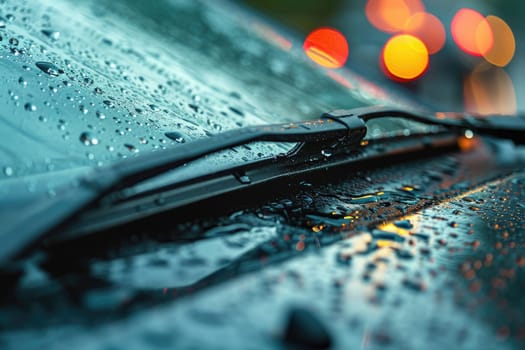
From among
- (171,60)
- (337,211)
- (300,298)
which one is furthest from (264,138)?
(171,60)

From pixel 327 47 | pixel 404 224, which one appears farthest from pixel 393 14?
pixel 404 224

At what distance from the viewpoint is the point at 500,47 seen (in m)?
13.5

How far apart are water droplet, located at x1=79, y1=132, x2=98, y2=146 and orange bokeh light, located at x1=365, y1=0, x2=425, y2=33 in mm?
10394

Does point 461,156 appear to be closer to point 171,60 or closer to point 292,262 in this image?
point 171,60

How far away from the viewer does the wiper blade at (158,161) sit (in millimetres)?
1101

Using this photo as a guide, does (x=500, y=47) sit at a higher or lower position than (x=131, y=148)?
higher

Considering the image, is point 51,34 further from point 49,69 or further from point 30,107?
point 30,107

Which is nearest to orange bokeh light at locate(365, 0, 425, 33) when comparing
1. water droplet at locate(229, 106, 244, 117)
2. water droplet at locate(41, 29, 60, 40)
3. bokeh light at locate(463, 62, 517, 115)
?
bokeh light at locate(463, 62, 517, 115)

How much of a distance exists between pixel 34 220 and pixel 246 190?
565mm

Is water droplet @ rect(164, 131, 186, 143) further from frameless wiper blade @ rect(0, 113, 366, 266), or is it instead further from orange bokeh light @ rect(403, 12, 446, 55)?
orange bokeh light @ rect(403, 12, 446, 55)

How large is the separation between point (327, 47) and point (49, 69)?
32.6 ft

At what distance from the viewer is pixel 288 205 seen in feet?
5.10

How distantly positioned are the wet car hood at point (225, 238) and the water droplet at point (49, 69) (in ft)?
0.05

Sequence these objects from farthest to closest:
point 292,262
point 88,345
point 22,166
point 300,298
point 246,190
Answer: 1. point 246,190
2. point 22,166
3. point 292,262
4. point 300,298
5. point 88,345
